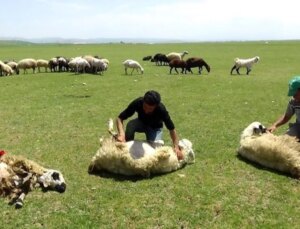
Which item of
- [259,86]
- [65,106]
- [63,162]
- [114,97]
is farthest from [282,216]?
[259,86]

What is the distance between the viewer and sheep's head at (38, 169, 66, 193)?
744cm

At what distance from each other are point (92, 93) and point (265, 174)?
1240 cm

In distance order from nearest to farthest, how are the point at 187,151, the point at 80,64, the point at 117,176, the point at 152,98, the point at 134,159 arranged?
1. the point at 152,98
2. the point at 134,159
3. the point at 117,176
4. the point at 187,151
5. the point at 80,64

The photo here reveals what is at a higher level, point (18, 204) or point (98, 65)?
point (98, 65)

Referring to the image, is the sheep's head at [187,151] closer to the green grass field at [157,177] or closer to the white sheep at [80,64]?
the green grass field at [157,177]

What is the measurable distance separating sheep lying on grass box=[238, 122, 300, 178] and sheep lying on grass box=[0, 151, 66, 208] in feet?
13.1

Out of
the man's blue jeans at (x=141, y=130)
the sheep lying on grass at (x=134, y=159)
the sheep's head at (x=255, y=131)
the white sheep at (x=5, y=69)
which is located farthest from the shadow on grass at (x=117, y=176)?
the white sheep at (x=5, y=69)

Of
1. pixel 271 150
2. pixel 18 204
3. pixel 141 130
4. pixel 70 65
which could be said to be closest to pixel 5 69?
pixel 70 65

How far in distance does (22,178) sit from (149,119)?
283cm

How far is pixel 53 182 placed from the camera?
7449mm

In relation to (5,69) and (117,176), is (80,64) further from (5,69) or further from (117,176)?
(117,176)

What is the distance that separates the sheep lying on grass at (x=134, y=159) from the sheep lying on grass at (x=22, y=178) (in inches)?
43.3

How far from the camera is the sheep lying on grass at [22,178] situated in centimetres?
723

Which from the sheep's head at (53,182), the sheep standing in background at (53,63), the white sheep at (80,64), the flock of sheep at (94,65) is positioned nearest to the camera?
the sheep's head at (53,182)
